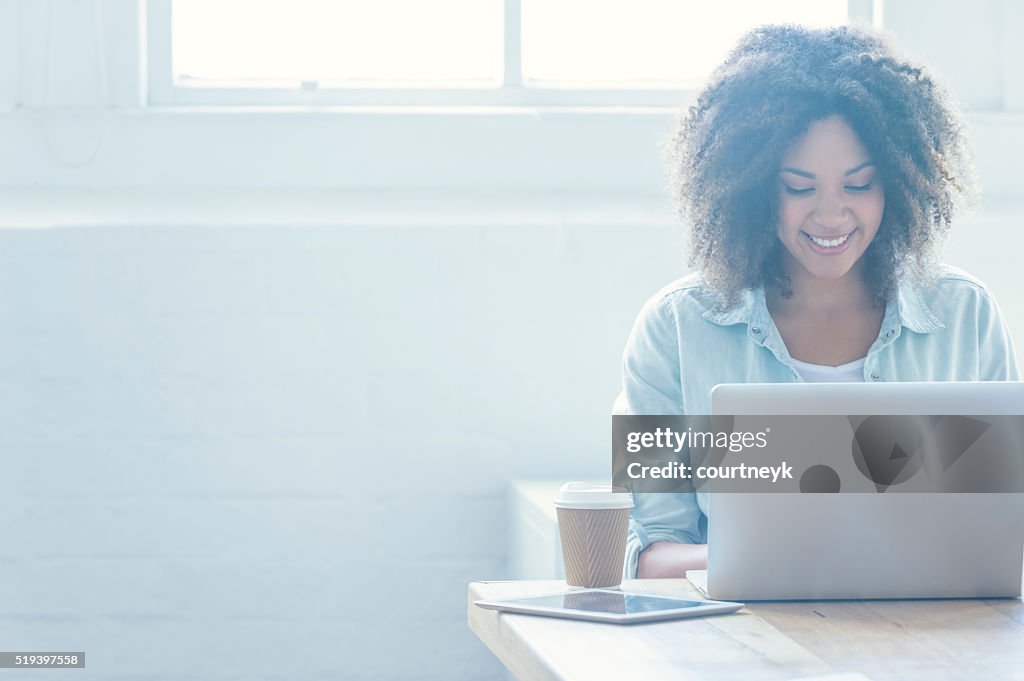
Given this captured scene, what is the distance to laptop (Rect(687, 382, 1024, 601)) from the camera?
1266 mm

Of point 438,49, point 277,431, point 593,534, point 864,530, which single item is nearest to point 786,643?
point 864,530

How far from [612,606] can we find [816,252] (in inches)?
32.5

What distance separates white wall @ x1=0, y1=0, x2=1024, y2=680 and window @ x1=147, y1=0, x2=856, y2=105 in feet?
0.37

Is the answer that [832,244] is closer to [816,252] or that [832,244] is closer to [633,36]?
[816,252]

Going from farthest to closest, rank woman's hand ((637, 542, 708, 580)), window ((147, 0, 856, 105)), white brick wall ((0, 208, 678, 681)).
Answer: window ((147, 0, 856, 105))
white brick wall ((0, 208, 678, 681))
woman's hand ((637, 542, 708, 580))

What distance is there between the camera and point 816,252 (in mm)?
1931

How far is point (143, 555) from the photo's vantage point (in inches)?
106

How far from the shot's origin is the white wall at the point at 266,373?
266 cm

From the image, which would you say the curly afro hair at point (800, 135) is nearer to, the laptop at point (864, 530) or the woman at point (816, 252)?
the woman at point (816, 252)

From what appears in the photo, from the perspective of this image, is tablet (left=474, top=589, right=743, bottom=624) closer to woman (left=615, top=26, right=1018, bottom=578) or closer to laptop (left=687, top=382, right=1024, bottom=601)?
laptop (left=687, top=382, right=1024, bottom=601)

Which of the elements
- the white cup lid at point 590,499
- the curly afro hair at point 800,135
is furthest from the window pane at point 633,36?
the white cup lid at point 590,499

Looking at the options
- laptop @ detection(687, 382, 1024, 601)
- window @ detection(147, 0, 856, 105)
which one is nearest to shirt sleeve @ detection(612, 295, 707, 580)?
laptop @ detection(687, 382, 1024, 601)

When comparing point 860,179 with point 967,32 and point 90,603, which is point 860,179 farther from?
point 90,603

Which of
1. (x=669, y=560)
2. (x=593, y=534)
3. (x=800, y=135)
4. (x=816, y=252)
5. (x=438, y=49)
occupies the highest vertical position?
(x=438, y=49)
